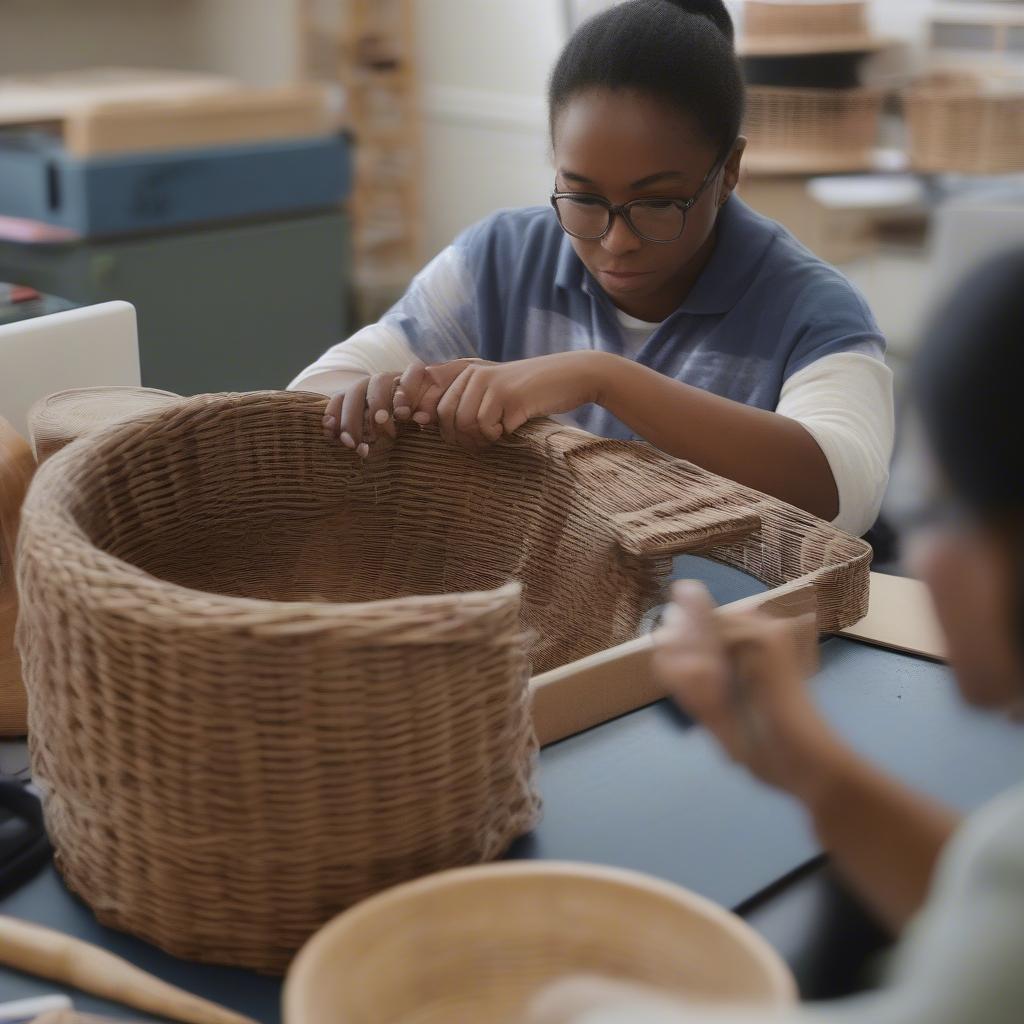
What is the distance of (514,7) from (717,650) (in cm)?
427

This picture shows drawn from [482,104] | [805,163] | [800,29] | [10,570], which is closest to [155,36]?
[482,104]

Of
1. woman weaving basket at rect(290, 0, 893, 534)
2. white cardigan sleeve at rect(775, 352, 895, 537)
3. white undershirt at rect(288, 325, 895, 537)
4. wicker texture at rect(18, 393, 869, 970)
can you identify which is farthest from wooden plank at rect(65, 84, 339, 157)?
wicker texture at rect(18, 393, 869, 970)

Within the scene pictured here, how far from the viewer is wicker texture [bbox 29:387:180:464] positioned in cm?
90

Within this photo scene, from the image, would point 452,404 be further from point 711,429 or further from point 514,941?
point 514,941

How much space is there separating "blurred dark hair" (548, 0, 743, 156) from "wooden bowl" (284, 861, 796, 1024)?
835 mm

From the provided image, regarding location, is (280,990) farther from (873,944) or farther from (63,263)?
(63,263)

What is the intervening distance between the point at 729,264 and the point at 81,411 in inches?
Result: 27.3

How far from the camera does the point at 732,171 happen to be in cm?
134

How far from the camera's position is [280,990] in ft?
2.08

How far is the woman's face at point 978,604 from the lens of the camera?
427mm

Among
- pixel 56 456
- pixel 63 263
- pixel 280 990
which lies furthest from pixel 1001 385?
pixel 63 263

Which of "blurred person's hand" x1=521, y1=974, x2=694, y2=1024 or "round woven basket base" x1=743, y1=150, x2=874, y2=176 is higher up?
"blurred person's hand" x1=521, y1=974, x2=694, y2=1024

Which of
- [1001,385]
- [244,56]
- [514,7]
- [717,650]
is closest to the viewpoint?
[1001,385]

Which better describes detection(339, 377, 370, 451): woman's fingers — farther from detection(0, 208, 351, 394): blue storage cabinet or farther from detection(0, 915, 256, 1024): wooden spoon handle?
detection(0, 208, 351, 394): blue storage cabinet
